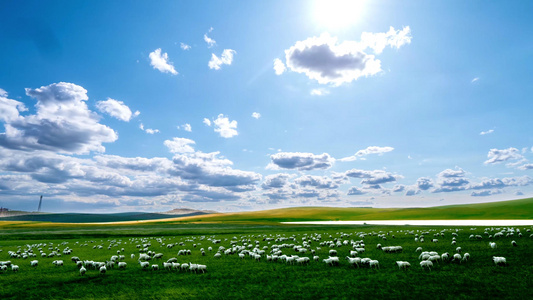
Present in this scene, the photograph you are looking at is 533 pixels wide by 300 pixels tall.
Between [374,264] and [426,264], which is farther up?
[426,264]

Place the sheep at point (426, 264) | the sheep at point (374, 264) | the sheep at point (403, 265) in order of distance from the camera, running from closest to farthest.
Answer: the sheep at point (426, 264) → the sheep at point (403, 265) → the sheep at point (374, 264)

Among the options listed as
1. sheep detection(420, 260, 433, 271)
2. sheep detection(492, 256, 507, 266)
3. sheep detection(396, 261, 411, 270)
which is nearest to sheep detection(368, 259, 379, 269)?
sheep detection(396, 261, 411, 270)

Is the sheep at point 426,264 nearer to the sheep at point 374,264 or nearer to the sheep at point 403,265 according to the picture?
the sheep at point 403,265

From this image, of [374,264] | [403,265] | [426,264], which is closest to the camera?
[426,264]

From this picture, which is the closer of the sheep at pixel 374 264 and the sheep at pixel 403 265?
the sheep at pixel 403 265

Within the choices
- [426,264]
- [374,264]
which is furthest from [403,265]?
[374,264]

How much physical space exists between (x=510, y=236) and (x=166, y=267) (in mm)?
33730

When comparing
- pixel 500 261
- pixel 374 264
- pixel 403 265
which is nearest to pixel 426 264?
pixel 403 265

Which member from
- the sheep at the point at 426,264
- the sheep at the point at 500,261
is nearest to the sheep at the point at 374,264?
the sheep at the point at 426,264

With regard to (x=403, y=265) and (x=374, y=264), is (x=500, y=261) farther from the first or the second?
(x=374, y=264)

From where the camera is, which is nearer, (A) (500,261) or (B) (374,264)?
(A) (500,261)

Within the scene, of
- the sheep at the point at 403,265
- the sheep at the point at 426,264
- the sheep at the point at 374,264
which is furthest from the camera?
the sheep at the point at 374,264

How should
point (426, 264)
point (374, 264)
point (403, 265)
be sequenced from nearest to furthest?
point (426, 264) < point (403, 265) < point (374, 264)

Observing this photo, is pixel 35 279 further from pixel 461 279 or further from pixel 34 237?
pixel 34 237
